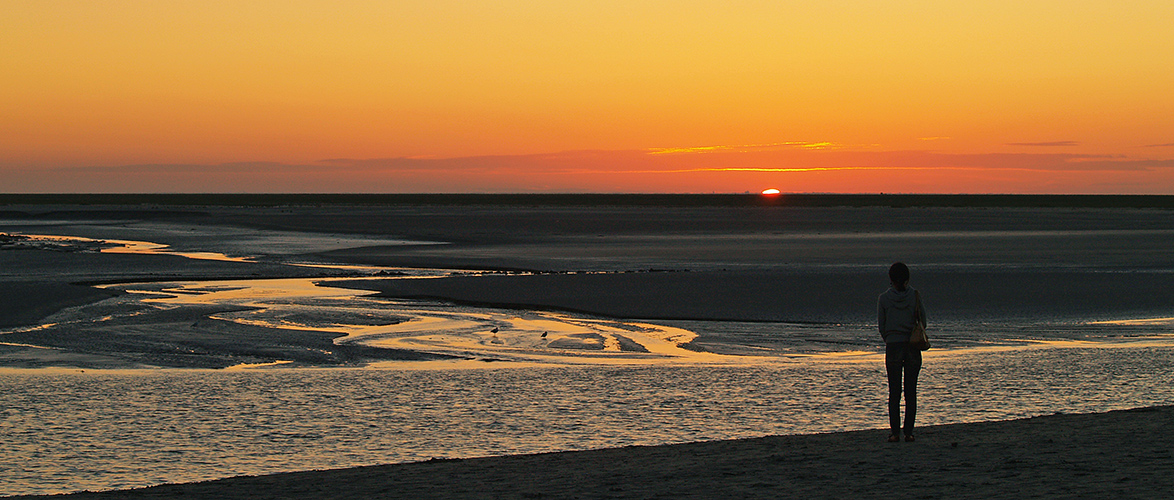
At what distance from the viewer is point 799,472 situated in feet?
27.0

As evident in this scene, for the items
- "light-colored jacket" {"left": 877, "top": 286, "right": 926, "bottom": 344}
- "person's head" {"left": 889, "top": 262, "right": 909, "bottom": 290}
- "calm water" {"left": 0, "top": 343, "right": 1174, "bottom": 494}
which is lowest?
"calm water" {"left": 0, "top": 343, "right": 1174, "bottom": 494}

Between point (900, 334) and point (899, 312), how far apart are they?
0.67 ft

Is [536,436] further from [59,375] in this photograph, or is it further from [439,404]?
[59,375]

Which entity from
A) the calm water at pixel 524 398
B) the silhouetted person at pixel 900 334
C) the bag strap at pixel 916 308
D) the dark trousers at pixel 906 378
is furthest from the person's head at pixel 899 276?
the calm water at pixel 524 398

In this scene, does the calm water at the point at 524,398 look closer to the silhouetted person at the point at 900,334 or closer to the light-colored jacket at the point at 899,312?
the silhouetted person at the point at 900,334

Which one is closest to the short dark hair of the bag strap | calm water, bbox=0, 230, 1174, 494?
the bag strap

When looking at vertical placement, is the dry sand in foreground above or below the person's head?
below

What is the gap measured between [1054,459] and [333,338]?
11.8 m

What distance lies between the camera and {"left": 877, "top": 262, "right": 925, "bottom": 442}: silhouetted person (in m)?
9.39

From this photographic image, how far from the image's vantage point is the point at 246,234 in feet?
190

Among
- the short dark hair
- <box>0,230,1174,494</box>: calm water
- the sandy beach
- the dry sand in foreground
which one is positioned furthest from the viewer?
<box>0,230,1174,494</box>: calm water

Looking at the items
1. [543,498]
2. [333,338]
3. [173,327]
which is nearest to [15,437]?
[543,498]

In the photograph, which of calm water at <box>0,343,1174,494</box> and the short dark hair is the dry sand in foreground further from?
the short dark hair

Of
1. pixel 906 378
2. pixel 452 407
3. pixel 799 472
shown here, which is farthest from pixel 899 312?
pixel 452 407
